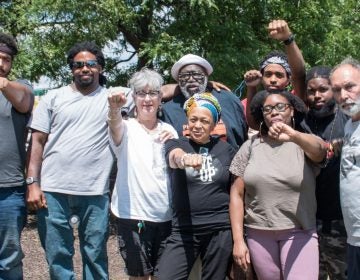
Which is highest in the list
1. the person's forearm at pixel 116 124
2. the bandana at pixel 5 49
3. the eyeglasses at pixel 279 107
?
the bandana at pixel 5 49

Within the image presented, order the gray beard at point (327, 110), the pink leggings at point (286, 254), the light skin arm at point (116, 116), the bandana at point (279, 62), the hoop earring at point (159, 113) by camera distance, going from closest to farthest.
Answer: the pink leggings at point (286, 254) → the light skin arm at point (116, 116) → the gray beard at point (327, 110) → the bandana at point (279, 62) → the hoop earring at point (159, 113)

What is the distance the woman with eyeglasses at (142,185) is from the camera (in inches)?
165

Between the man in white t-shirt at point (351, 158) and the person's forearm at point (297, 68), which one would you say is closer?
the man in white t-shirt at point (351, 158)

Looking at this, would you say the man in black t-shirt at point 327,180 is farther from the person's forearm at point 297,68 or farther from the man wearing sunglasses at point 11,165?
the man wearing sunglasses at point 11,165

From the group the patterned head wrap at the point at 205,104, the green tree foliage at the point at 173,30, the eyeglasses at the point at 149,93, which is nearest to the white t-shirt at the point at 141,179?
the eyeglasses at the point at 149,93

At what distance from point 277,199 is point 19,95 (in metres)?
2.01

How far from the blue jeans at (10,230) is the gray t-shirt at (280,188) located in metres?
1.71

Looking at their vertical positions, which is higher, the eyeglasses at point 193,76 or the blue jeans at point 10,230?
the eyeglasses at point 193,76

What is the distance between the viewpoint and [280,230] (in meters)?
3.81

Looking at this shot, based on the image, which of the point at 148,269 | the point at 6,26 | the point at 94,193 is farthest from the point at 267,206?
the point at 6,26

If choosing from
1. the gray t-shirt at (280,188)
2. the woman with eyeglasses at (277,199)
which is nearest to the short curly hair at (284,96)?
the woman with eyeglasses at (277,199)

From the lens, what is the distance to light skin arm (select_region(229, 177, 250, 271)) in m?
3.94

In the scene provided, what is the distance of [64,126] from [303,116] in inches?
69.0

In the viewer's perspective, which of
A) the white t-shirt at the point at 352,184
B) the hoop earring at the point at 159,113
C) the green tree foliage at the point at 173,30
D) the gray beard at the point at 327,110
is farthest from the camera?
the green tree foliage at the point at 173,30
